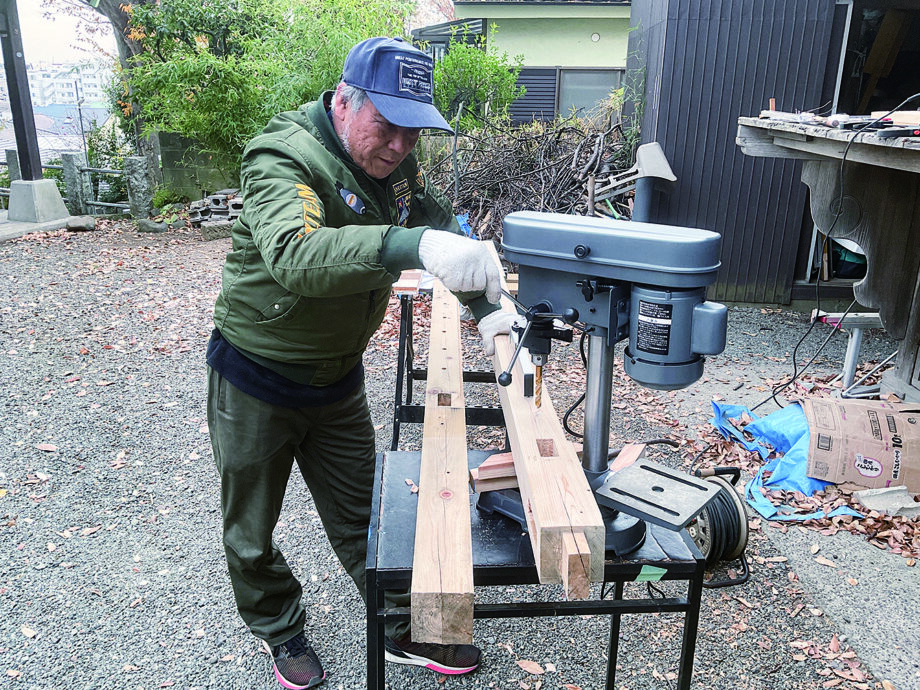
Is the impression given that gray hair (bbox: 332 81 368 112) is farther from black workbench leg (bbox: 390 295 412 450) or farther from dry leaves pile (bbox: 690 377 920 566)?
dry leaves pile (bbox: 690 377 920 566)

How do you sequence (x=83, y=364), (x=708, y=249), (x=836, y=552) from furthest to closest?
(x=83, y=364) < (x=836, y=552) < (x=708, y=249)

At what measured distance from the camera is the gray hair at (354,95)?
1954 millimetres

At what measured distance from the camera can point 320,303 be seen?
2072 mm

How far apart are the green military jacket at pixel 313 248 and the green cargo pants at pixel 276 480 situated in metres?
0.17

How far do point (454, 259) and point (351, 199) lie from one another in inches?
24.0

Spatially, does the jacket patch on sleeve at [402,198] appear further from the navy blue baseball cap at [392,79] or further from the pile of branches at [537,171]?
the pile of branches at [537,171]

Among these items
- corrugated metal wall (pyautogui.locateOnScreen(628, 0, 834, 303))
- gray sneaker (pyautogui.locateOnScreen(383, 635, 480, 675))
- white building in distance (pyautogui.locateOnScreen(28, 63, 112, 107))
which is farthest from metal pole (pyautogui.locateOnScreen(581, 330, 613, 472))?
white building in distance (pyautogui.locateOnScreen(28, 63, 112, 107))

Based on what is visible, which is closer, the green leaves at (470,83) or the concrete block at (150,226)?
the concrete block at (150,226)

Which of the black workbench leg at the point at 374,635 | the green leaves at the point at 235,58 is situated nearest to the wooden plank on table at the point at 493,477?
→ the black workbench leg at the point at 374,635

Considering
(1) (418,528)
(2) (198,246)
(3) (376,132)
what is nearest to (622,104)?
(2) (198,246)

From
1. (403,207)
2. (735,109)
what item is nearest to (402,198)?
(403,207)

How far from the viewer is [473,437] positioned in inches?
180

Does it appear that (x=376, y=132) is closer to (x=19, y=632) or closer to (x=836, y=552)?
(x=19, y=632)

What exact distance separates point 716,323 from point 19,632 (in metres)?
2.91
